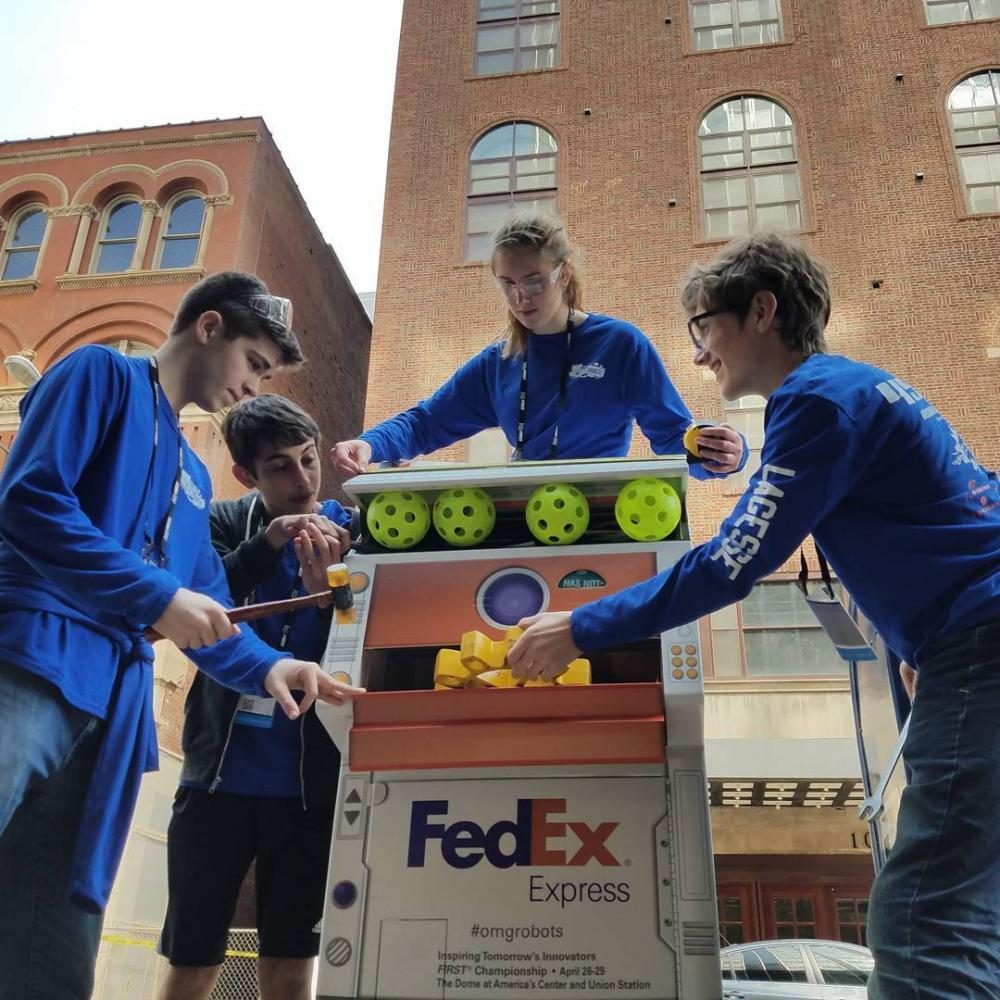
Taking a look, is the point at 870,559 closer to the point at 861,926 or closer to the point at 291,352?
the point at 291,352

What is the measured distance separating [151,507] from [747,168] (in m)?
12.6

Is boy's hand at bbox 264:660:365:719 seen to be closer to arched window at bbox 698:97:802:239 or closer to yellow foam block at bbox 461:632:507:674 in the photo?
yellow foam block at bbox 461:632:507:674

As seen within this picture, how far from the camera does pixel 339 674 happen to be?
71.4 inches

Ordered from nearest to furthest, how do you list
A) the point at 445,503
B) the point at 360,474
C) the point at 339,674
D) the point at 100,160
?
the point at 339,674, the point at 445,503, the point at 360,474, the point at 100,160

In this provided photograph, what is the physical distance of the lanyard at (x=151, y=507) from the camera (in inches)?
70.0

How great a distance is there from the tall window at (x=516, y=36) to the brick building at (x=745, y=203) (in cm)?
3

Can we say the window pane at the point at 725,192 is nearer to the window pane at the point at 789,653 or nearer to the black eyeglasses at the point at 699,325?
the window pane at the point at 789,653

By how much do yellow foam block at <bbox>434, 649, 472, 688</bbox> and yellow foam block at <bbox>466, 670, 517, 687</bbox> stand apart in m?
0.02

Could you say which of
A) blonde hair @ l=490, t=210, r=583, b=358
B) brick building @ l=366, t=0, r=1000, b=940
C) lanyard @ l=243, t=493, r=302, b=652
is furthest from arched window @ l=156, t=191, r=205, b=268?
blonde hair @ l=490, t=210, r=583, b=358

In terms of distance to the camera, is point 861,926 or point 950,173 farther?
point 950,173

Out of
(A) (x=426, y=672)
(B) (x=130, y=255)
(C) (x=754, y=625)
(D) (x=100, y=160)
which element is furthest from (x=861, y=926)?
(D) (x=100, y=160)

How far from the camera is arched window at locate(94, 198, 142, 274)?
12.7m

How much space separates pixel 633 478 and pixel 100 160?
13690 mm

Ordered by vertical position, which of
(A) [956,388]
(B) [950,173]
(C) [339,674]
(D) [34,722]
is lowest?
(D) [34,722]
